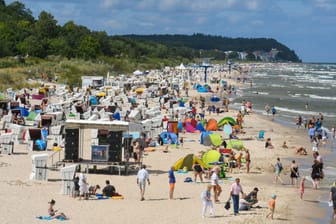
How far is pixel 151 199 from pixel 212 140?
9607 millimetres

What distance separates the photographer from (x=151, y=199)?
15.7 metres

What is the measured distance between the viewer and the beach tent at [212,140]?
24.7 m

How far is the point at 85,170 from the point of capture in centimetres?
1836

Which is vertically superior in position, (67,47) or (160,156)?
(67,47)

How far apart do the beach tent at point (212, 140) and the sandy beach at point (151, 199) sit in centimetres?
219

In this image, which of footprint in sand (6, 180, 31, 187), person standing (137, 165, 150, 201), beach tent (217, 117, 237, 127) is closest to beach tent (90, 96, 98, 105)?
beach tent (217, 117, 237, 127)

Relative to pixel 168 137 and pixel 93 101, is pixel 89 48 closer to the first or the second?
pixel 93 101

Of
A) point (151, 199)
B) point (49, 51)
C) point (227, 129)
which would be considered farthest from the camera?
point (49, 51)

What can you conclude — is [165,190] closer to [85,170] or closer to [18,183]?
[85,170]

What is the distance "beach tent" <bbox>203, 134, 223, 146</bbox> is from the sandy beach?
86.2 inches

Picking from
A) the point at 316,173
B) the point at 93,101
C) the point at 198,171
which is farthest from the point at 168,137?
the point at 93,101

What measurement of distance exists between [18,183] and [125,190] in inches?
116

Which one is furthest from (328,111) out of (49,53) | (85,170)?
(49,53)

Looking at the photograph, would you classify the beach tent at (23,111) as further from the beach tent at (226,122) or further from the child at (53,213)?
the child at (53,213)
